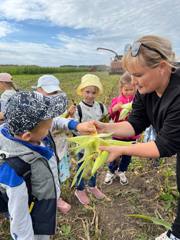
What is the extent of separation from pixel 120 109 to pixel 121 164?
0.80 m

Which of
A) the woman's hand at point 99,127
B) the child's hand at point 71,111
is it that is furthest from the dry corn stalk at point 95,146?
the child's hand at point 71,111

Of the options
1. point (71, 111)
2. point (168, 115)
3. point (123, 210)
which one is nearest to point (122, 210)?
point (123, 210)

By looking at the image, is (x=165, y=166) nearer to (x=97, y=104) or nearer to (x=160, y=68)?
(x=97, y=104)

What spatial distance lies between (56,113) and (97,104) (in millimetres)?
1662

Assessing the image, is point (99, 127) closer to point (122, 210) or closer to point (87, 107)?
point (87, 107)

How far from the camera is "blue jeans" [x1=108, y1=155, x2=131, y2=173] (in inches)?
163

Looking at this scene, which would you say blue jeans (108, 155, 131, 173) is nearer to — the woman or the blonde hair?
the woman

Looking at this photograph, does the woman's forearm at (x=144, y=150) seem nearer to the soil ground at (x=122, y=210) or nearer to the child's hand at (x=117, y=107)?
the soil ground at (x=122, y=210)

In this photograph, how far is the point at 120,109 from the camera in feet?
12.7

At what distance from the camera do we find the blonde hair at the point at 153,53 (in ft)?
6.56

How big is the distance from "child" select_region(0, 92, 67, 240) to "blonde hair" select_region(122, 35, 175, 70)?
0.60 m

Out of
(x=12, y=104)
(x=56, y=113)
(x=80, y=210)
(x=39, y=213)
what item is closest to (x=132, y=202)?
(x=80, y=210)

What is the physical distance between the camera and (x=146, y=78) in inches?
81.2

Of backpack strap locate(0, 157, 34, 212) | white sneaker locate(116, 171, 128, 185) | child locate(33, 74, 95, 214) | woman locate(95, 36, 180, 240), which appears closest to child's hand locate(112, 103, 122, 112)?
child locate(33, 74, 95, 214)
